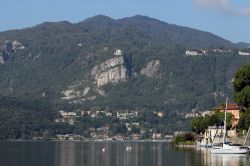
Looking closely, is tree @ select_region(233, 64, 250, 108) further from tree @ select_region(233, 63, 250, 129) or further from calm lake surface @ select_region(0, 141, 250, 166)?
calm lake surface @ select_region(0, 141, 250, 166)

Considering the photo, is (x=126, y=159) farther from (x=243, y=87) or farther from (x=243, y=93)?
(x=243, y=87)

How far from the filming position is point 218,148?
11131 centimetres

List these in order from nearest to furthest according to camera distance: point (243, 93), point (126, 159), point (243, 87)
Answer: point (126, 159)
point (243, 93)
point (243, 87)

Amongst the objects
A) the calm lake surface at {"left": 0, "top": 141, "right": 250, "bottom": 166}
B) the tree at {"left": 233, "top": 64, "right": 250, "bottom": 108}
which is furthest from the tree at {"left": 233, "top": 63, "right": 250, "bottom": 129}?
the calm lake surface at {"left": 0, "top": 141, "right": 250, "bottom": 166}

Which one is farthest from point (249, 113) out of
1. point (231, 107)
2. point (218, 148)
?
point (231, 107)

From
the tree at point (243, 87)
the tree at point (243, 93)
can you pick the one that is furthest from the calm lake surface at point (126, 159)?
the tree at point (243, 87)

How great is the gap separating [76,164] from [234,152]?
23.6 m

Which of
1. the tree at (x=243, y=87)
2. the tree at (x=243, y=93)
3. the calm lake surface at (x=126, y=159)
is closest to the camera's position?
the calm lake surface at (x=126, y=159)

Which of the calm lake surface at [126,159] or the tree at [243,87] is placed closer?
the calm lake surface at [126,159]

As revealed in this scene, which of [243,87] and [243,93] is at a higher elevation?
[243,87]

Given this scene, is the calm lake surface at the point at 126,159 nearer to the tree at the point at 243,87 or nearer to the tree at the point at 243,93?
the tree at the point at 243,93

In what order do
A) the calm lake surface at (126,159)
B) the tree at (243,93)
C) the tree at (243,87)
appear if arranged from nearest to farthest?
the calm lake surface at (126,159) → the tree at (243,93) → the tree at (243,87)

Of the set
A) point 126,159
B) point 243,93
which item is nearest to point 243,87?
point 243,93

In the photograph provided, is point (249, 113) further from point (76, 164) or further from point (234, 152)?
point (76, 164)
